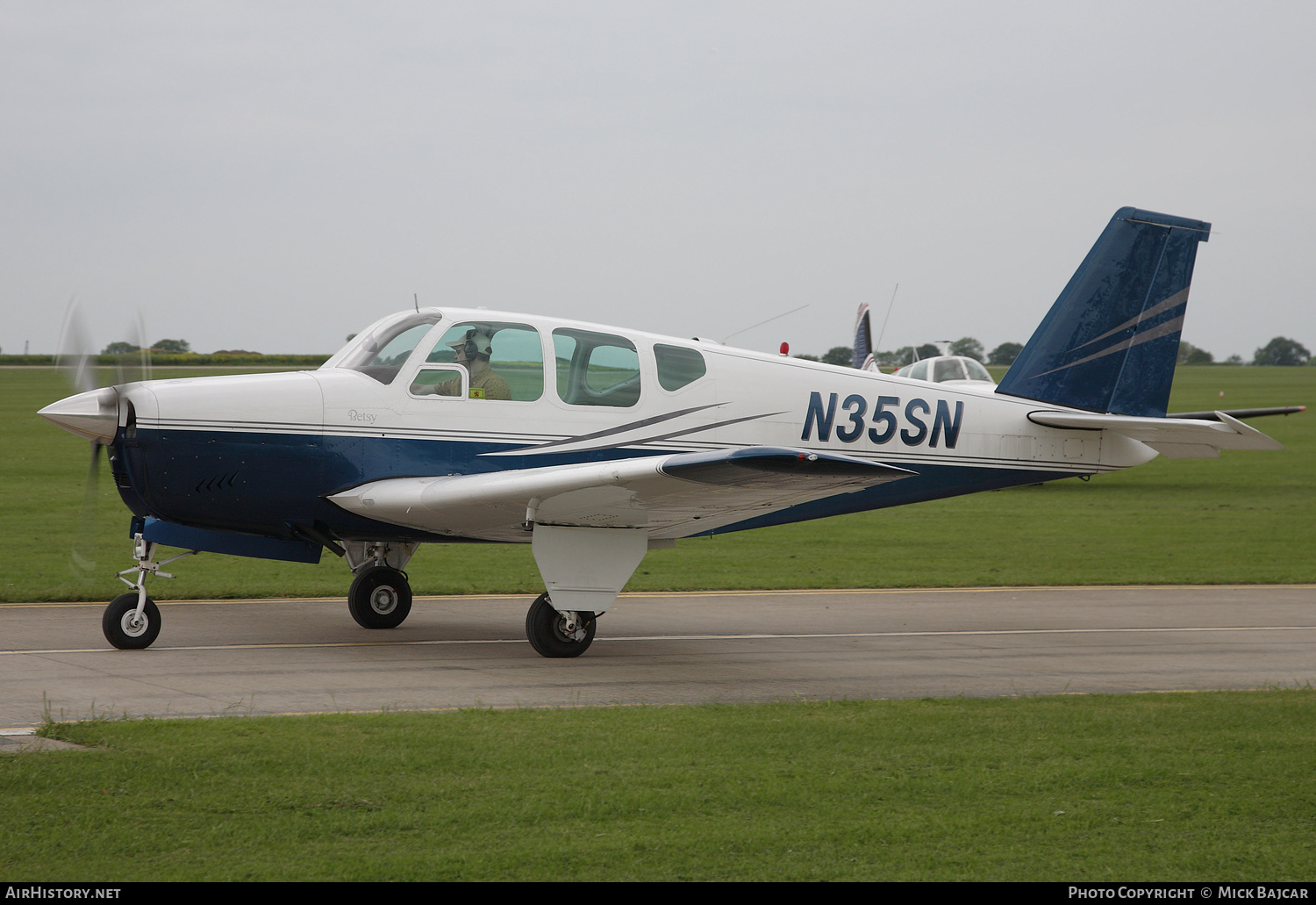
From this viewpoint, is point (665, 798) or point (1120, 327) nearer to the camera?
point (665, 798)

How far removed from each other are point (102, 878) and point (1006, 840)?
359 cm

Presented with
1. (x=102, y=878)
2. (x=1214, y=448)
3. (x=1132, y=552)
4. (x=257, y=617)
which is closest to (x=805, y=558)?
(x=1132, y=552)

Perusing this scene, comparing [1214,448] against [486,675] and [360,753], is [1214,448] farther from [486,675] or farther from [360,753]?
Answer: [360,753]

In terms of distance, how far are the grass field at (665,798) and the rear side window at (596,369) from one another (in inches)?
140

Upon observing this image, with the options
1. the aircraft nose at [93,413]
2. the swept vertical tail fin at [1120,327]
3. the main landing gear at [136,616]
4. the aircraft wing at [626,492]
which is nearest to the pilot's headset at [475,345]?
the aircraft wing at [626,492]

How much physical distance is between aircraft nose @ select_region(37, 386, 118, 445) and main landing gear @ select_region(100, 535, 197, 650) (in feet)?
3.29

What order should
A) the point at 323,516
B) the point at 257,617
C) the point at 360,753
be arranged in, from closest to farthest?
the point at 360,753 < the point at 323,516 < the point at 257,617

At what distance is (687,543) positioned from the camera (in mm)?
18844

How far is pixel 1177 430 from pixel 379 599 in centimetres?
774

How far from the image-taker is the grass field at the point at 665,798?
4.64 metres

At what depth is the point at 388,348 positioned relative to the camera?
10.0m

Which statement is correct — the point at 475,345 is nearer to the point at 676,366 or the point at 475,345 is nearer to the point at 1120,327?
the point at 676,366

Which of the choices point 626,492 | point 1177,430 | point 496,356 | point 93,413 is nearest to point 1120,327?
point 1177,430

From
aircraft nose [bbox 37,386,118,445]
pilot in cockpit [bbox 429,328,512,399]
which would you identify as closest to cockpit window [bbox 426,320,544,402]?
pilot in cockpit [bbox 429,328,512,399]
